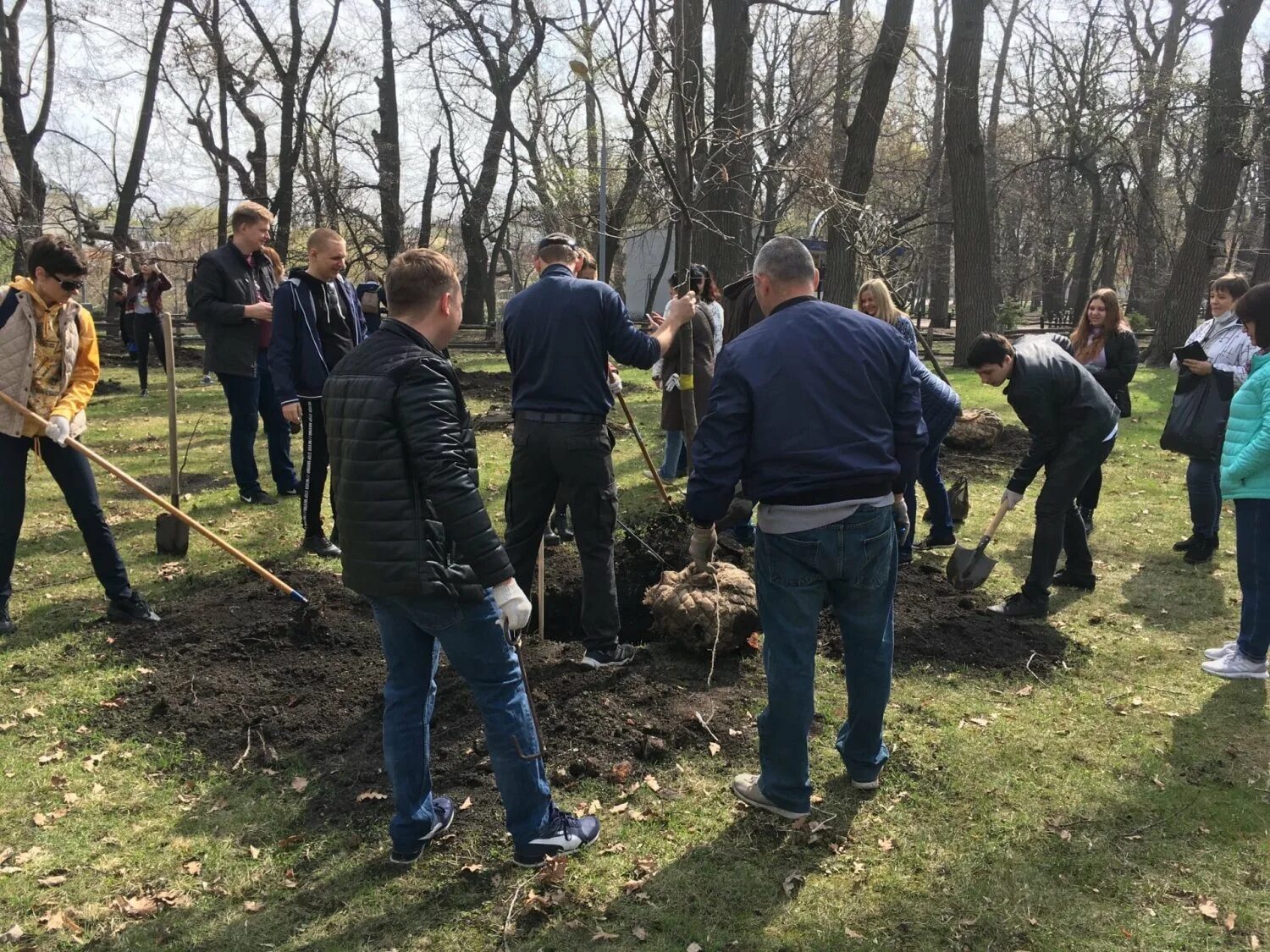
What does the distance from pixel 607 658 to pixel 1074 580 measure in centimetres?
354

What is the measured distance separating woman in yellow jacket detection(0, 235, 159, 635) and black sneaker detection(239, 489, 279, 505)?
7.92ft

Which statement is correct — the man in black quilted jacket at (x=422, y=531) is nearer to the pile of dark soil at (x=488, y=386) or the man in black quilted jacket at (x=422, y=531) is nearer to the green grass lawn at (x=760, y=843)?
the green grass lawn at (x=760, y=843)

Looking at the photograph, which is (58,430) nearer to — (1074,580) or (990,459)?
(1074,580)

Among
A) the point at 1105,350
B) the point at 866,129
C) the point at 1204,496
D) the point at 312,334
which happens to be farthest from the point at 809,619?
the point at 866,129

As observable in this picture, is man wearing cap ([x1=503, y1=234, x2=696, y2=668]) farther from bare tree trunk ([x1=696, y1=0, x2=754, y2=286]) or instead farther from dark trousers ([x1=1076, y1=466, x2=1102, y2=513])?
dark trousers ([x1=1076, y1=466, x2=1102, y2=513])

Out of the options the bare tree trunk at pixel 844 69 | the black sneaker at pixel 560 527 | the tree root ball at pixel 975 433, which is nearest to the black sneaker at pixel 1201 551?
the tree root ball at pixel 975 433

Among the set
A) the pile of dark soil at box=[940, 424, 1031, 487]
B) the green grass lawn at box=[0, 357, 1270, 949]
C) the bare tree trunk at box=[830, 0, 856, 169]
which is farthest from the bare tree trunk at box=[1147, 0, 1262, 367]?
the green grass lawn at box=[0, 357, 1270, 949]

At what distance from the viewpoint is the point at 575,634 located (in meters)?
5.89

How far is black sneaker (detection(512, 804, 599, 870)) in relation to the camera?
124 inches

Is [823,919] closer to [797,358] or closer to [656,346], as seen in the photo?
[797,358]

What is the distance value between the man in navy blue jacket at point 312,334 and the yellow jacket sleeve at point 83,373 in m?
1.10

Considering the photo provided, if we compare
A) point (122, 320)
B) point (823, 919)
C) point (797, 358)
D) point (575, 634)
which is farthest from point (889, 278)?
point (122, 320)

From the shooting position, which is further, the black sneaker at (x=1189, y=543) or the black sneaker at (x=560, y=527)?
the black sneaker at (x=560, y=527)

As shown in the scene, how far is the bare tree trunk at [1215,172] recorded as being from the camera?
15.9 meters
